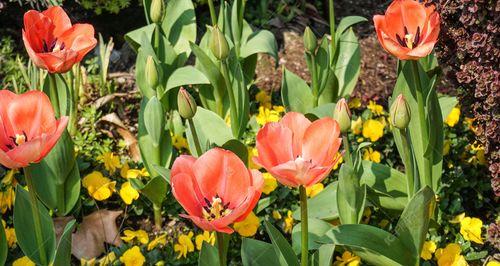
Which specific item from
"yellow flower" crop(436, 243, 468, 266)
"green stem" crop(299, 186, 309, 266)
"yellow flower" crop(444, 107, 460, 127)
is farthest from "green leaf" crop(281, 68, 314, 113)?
"green stem" crop(299, 186, 309, 266)

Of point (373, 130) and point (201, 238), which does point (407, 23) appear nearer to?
point (373, 130)

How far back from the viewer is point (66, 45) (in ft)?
8.05

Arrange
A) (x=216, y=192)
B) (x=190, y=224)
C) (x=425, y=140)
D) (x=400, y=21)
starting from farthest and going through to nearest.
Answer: (x=190, y=224), (x=425, y=140), (x=400, y=21), (x=216, y=192)

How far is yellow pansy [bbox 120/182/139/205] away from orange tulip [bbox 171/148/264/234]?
0.91 meters

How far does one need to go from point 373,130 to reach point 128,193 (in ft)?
3.07

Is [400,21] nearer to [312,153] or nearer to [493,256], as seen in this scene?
[312,153]

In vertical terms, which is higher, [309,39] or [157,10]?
[157,10]

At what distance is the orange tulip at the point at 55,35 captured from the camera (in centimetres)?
229

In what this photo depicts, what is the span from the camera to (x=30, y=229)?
86.6 inches

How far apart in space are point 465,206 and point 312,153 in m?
1.20

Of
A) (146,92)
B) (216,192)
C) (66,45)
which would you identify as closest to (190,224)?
(146,92)

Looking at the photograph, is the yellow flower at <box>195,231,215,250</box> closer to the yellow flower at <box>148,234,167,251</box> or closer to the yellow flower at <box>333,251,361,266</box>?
the yellow flower at <box>148,234,167,251</box>

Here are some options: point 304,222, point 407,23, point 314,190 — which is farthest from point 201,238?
point 407,23

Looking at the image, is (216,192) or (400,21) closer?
(216,192)
